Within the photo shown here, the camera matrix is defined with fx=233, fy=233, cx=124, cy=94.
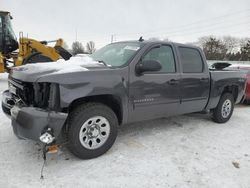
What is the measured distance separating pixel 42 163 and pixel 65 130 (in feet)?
1.80

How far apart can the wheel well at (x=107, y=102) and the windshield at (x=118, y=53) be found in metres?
0.60

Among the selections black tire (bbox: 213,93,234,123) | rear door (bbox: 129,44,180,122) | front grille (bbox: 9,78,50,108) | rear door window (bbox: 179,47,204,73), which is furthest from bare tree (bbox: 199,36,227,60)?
front grille (bbox: 9,78,50,108)

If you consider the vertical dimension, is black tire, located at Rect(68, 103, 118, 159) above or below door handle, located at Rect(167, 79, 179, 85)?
below

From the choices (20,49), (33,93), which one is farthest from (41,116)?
(20,49)

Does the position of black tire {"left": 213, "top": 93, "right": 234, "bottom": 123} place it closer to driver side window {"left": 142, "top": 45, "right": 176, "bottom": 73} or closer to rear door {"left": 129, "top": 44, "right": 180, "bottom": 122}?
rear door {"left": 129, "top": 44, "right": 180, "bottom": 122}

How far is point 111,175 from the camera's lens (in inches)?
120

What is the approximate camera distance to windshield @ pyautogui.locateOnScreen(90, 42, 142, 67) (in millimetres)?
3961

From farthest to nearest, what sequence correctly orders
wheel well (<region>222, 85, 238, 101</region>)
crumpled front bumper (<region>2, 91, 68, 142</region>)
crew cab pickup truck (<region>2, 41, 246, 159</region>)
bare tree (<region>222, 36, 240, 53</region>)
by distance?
bare tree (<region>222, 36, 240, 53</region>), wheel well (<region>222, 85, 238, 101</region>), crew cab pickup truck (<region>2, 41, 246, 159</region>), crumpled front bumper (<region>2, 91, 68, 142</region>)

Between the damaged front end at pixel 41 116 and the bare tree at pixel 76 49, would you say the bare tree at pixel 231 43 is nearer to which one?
the bare tree at pixel 76 49

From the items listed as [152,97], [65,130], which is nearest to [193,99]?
[152,97]

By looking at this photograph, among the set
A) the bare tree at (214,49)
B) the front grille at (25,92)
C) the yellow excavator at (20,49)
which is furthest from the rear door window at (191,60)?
the bare tree at (214,49)

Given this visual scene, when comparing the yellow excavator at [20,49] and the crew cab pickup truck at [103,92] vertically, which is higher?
the yellow excavator at [20,49]

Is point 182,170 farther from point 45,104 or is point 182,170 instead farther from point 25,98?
point 25,98

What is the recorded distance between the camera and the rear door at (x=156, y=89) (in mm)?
3803
